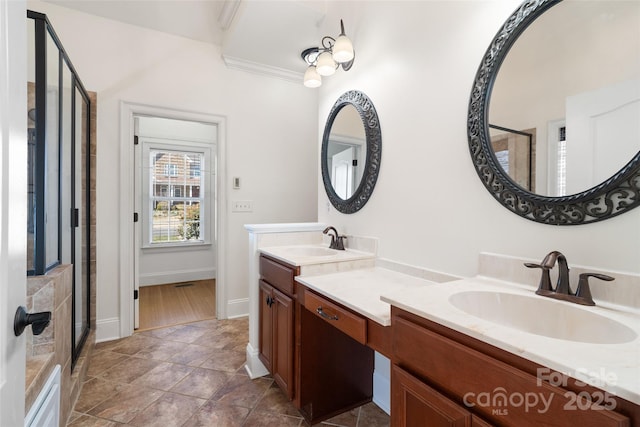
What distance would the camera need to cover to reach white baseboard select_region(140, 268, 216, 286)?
4222 millimetres

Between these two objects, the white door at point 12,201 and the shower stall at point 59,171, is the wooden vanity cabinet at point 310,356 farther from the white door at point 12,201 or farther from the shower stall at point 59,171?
the shower stall at point 59,171

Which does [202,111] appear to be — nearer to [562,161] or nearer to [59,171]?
[59,171]

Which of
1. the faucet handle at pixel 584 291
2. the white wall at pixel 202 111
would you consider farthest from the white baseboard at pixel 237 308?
the faucet handle at pixel 584 291

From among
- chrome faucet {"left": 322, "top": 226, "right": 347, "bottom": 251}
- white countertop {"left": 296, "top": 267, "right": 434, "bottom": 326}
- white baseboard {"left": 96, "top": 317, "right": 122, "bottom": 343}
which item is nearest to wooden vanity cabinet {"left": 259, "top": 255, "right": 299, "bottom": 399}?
white countertop {"left": 296, "top": 267, "right": 434, "bottom": 326}

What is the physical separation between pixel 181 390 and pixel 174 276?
2804mm

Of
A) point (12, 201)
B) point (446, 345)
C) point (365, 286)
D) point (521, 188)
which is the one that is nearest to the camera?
point (12, 201)

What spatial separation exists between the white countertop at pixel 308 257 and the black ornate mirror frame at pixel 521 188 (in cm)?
85

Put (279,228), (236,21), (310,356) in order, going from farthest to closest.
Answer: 1. (236,21)
2. (279,228)
3. (310,356)

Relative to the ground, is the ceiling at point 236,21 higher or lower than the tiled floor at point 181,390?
higher

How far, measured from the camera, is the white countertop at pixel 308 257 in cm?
165

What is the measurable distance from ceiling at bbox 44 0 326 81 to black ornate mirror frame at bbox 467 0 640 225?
1624 millimetres

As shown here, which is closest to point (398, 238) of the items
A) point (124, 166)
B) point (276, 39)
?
point (276, 39)

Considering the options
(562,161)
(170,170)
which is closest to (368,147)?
(562,161)

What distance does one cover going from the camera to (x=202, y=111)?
115 inches
